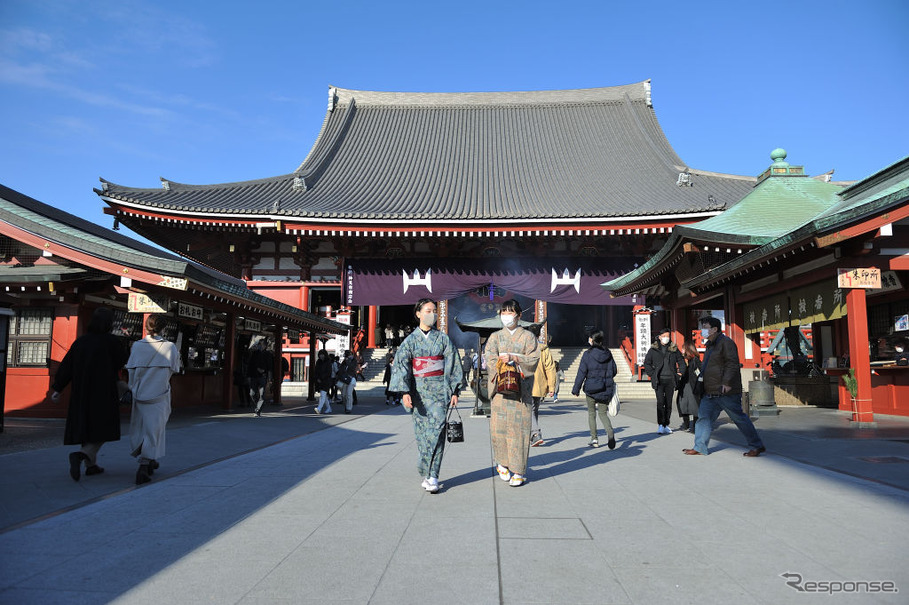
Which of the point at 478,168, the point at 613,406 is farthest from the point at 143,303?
the point at 478,168

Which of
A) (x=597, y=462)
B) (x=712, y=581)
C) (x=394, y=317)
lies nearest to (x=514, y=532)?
(x=712, y=581)

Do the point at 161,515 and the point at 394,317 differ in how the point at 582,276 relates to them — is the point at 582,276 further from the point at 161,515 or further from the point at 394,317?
the point at 161,515

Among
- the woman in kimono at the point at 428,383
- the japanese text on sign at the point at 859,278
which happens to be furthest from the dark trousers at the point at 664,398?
the woman in kimono at the point at 428,383

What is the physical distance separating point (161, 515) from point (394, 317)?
25650 millimetres

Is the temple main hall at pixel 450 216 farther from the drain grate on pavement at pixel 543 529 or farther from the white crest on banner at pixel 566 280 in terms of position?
the drain grate on pavement at pixel 543 529

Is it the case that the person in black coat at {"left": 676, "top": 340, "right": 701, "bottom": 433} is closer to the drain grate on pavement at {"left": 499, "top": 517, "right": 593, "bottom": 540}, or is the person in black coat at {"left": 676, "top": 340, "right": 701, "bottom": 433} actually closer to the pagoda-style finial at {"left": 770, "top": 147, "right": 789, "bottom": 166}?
the drain grate on pavement at {"left": 499, "top": 517, "right": 593, "bottom": 540}

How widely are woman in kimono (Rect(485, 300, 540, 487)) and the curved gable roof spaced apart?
1362 centimetres

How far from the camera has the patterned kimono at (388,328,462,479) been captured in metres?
5.09

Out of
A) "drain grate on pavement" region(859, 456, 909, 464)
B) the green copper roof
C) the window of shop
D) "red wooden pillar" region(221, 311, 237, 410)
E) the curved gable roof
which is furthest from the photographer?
the curved gable roof

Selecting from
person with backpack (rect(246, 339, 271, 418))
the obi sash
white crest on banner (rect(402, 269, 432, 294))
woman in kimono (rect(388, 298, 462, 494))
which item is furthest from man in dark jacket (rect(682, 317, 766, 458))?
white crest on banner (rect(402, 269, 432, 294))

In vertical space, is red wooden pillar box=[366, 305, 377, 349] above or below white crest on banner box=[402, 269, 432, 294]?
below

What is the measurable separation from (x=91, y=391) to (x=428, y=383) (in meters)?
3.23

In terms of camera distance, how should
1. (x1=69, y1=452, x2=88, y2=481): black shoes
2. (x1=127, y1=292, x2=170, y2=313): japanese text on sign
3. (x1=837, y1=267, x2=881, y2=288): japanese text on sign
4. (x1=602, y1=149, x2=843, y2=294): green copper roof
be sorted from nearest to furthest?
(x1=69, y1=452, x2=88, y2=481): black shoes < (x1=837, y1=267, x2=881, y2=288): japanese text on sign < (x1=127, y1=292, x2=170, y2=313): japanese text on sign < (x1=602, y1=149, x2=843, y2=294): green copper roof

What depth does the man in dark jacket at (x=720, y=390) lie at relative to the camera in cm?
686
